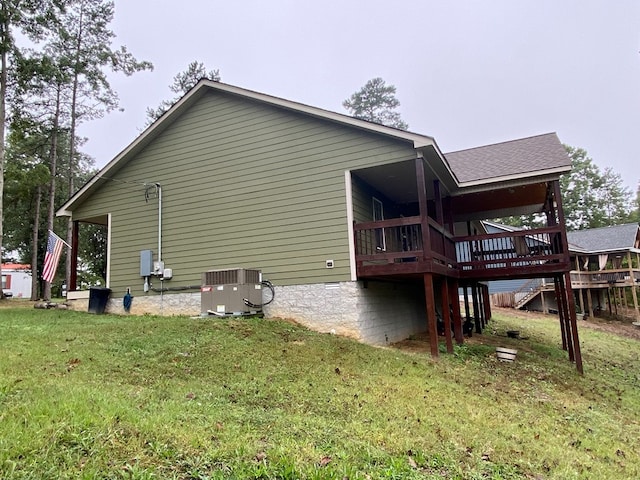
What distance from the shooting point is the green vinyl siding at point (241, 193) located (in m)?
9.20

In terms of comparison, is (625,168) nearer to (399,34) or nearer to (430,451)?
(399,34)

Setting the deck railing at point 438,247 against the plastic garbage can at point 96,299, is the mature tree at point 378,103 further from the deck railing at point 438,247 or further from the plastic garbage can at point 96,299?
the plastic garbage can at point 96,299

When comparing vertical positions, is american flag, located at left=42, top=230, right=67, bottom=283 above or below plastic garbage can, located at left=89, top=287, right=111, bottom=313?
above

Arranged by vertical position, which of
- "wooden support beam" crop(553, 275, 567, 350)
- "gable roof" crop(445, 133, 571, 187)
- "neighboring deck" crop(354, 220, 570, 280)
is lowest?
"wooden support beam" crop(553, 275, 567, 350)

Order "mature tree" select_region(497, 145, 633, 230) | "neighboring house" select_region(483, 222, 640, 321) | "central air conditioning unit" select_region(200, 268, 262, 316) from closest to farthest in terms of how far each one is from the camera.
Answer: "central air conditioning unit" select_region(200, 268, 262, 316), "neighboring house" select_region(483, 222, 640, 321), "mature tree" select_region(497, 145, 633, 230)

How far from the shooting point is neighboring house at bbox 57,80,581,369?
8867 millimetres

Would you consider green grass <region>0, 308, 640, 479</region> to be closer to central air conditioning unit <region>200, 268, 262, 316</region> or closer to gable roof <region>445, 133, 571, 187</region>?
central air conditioning unit <region>200, 268, 262, 316</region>

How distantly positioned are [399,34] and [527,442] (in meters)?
31.2

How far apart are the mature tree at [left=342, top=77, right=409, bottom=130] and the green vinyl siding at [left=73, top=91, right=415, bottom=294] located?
2483 cm

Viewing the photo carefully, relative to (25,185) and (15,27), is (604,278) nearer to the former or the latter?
(25,185)

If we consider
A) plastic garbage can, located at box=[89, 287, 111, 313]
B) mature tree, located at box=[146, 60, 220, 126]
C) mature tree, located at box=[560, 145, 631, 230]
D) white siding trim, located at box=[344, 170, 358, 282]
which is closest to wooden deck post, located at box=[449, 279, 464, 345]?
white siding trim, located at box=[344, 170, 358, 282]

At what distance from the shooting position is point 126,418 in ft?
11.2

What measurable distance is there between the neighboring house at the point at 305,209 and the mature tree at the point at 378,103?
2240 centimetres

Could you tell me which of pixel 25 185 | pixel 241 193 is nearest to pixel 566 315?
pixel 241 193
